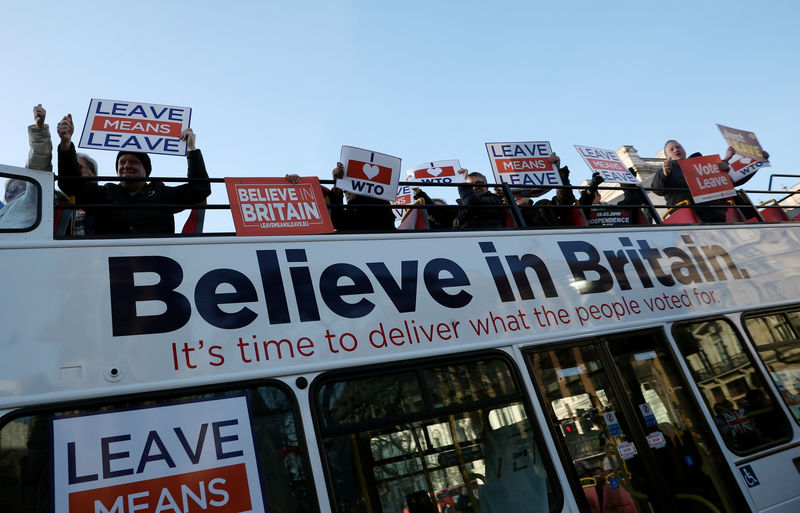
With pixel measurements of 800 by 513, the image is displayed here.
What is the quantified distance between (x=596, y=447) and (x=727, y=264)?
2812mm

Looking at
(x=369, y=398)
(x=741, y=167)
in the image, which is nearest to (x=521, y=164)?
(x=741, y=167)

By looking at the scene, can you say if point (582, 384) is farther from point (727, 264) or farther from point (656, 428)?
point (727, 264)

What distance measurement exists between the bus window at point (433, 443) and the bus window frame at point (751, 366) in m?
1.69

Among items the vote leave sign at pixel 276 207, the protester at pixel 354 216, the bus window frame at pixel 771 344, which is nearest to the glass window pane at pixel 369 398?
the vote leave sign at pixel 276 207

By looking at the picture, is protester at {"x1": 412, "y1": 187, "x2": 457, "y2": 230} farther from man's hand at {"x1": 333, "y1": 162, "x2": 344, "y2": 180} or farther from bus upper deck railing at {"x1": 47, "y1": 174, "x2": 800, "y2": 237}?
man's hand at {"x1": 333, "y1": 162, "x2": 344, "y2": 180}

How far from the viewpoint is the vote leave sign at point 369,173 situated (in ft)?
16.8

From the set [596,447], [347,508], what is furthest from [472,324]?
[347,508]

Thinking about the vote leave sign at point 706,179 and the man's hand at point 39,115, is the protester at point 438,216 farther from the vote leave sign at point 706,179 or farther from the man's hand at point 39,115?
the man's hand at point 39,115

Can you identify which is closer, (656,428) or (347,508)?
(347,508)

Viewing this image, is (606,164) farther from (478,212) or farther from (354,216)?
(354,216)

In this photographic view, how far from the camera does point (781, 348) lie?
5207 mm

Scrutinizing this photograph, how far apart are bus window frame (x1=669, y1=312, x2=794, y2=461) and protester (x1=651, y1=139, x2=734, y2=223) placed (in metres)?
2.41

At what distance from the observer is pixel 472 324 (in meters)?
4.11

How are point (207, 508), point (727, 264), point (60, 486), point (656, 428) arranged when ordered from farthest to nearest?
point (727, 264)
point (656, 428)
point (207, 508)
point (60, 486)
